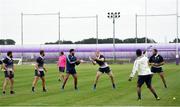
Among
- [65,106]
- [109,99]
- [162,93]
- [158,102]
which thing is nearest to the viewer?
[65,106]

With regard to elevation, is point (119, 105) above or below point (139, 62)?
below

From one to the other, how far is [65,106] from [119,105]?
2015 mm

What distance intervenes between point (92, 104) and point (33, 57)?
279 ft

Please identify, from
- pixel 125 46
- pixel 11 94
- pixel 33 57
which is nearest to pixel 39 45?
pixel 33 57

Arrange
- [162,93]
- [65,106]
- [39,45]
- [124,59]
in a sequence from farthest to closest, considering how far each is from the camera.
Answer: [39,45] → [124,59] → [162,93] → [65,106]

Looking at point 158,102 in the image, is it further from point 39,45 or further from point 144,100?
point 39,45

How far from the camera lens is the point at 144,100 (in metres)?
21.6

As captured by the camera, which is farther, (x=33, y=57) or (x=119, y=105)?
(x=33, y=57)

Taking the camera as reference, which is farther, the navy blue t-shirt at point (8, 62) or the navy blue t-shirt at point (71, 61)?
the navy blue t-shirt at point (71, 61)

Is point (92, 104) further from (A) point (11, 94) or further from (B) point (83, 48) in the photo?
(B) point (83, 48)

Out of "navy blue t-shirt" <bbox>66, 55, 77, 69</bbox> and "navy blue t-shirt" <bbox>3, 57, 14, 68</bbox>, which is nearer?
"navy blue t-shirt" <bbox>3, 57, 14, 68</bbox>

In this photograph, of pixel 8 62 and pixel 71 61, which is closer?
pixel 8 62

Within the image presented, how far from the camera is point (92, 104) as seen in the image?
20.1 metres

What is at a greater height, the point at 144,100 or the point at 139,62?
the point at 139,62
